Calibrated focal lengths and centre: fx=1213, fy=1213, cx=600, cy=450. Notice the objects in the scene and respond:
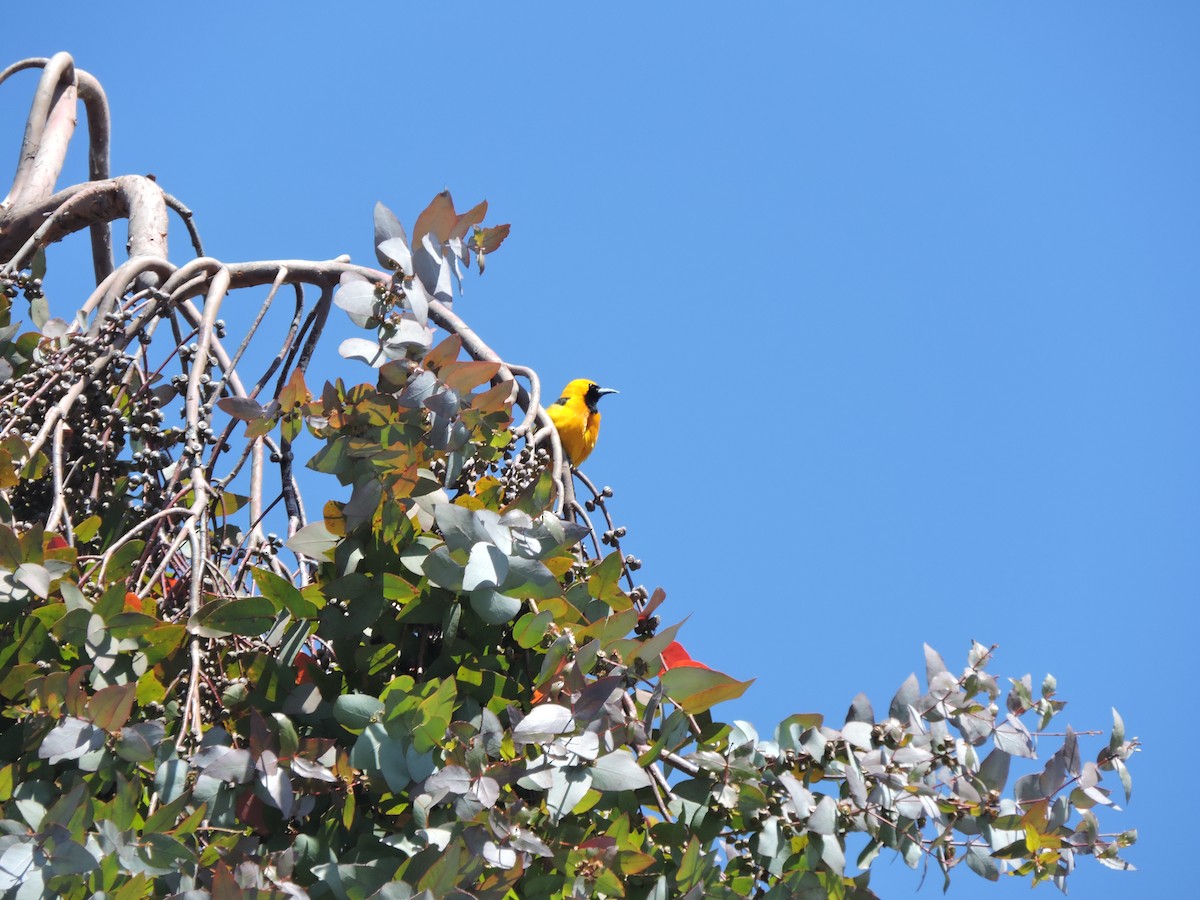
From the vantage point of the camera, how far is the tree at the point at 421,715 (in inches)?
40.3

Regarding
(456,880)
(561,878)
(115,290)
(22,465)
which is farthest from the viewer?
(115,290)

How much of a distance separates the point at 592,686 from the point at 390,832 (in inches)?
9.0

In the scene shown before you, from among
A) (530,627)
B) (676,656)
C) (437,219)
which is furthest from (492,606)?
(437,219)

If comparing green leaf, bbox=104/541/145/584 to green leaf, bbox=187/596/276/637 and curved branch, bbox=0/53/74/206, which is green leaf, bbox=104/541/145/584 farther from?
curved branch, bbox=0/53/74/206

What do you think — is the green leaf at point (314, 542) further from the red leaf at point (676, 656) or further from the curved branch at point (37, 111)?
the curved branch at point (37, 111)

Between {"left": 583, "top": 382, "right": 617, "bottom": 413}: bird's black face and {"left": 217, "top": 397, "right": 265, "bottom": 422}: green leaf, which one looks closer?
{"left": 217, "top": 397, "right": 265, "bottom": 422}: green leaf

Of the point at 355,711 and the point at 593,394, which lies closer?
the point at 355,711

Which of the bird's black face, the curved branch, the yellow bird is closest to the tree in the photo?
the curved branch

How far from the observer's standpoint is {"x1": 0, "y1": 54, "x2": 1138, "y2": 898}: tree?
102cm

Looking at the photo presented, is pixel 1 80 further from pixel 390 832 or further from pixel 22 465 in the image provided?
pixel 390 832

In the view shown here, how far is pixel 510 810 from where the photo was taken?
1.03 metres

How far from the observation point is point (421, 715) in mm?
1036

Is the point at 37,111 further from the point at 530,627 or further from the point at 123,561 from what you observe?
the point at 530,627

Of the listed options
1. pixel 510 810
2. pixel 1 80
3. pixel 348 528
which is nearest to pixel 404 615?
pixel 348 528
